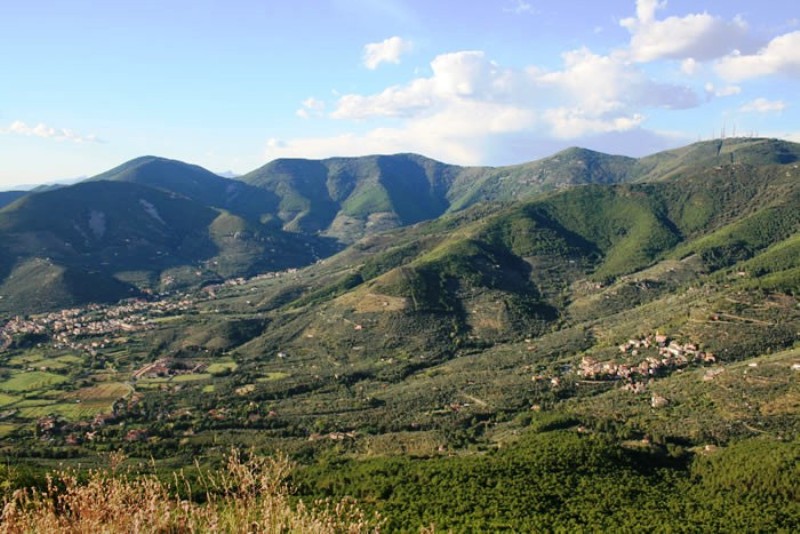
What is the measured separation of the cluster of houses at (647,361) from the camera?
9756cm

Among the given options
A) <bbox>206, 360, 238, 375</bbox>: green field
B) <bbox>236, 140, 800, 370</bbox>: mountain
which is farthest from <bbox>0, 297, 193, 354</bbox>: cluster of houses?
<bbox>236, 140, 800, 370</bbox>: mountain

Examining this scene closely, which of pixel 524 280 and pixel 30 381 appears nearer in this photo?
pixel 30 381

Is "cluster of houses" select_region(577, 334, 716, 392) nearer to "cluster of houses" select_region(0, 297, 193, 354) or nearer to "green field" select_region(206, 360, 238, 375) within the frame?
"green field" select_region(206, 360, 238, 375)

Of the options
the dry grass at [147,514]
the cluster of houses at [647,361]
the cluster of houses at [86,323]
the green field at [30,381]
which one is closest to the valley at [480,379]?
the cluster of houses at [647,361]

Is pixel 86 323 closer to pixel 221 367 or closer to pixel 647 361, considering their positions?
pixel 221 367

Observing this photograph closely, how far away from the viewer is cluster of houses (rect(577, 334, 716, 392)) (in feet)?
320

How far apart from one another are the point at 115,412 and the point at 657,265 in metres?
148

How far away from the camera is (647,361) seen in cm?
10031

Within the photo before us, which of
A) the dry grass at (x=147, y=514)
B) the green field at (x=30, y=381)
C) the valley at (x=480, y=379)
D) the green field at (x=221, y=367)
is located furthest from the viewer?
the green field at (x=221, y=367)

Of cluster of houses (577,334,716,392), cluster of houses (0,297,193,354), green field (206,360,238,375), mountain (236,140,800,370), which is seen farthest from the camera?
cluster of houses (0,297,193,354)

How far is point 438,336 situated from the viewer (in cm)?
13375

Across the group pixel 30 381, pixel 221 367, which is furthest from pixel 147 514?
pixel 30 381

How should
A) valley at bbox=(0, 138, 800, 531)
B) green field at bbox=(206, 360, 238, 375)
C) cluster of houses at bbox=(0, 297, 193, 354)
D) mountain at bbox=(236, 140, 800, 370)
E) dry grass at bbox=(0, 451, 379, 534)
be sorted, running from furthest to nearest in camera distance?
cluster of houses at bbox=(0, 297, 193, 354) → mountain at bbox=(236, 140, 800, 370) → green field at bbox=(206, 360, 238, 375) → valley at bbox=(0, 138, 800, 531) → dry grass at bbox=(0, 451, 379, 534)

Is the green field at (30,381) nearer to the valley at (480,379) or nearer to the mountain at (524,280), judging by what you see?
the valley at (480,379)
